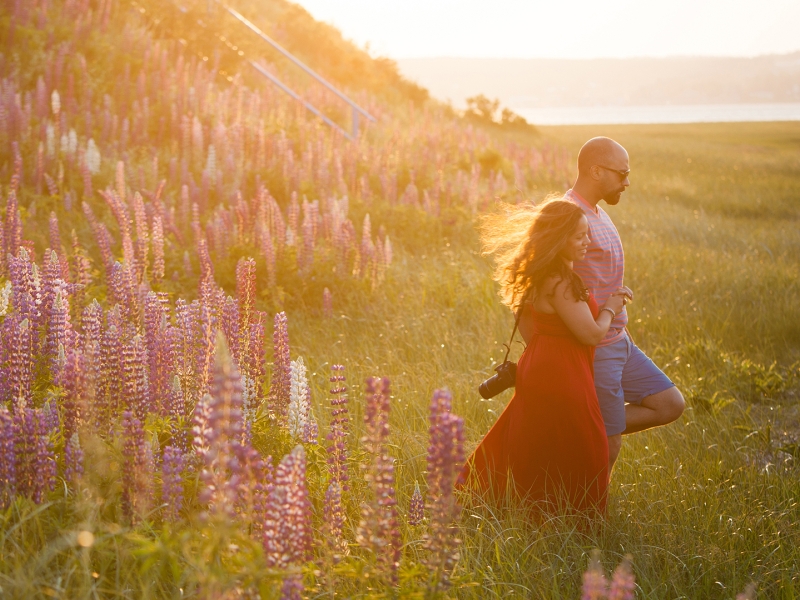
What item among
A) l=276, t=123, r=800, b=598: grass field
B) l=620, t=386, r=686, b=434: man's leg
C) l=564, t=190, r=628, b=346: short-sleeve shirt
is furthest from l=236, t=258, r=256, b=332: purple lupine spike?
l=620, t=386, r=686, b=434: man's leg

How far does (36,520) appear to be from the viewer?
93.7 inches

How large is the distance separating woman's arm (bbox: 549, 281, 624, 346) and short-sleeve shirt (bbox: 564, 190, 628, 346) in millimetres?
356

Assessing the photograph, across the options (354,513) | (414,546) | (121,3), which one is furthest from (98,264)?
(121,3)

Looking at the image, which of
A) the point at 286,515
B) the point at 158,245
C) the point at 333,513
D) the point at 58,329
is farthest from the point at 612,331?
the point at 158,245

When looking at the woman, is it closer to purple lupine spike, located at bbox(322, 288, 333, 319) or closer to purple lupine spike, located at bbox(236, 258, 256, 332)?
purple lupine spike, located at bbox(236, 258, 256, 332)

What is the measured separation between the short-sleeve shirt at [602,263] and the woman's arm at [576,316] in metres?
0.36

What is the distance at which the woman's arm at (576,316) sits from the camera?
3.32 m

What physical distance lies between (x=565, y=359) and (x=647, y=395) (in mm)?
777

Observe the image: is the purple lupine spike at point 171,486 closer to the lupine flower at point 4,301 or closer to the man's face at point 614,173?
the lupine flower at point 4,301

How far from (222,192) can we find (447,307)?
3696 millimetres

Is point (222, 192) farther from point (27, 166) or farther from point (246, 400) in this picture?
point (246, 400)

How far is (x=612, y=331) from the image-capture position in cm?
372

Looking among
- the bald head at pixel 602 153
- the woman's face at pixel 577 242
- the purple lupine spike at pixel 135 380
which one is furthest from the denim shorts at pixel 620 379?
the purple lupine spike at pixel 135 380

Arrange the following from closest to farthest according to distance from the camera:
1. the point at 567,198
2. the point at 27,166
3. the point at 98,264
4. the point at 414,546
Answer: the point at 414,546 < the point at 567,198 < the point at 98,264 < the point at 27,166
